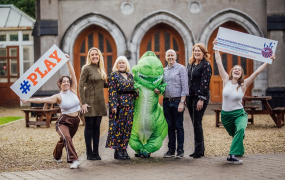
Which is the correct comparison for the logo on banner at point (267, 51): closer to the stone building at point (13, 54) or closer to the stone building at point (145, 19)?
the stone building at point (145, 19)

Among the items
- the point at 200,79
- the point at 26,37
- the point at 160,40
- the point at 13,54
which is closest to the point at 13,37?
the point at 26,37

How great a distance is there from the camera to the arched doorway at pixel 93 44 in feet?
56.6

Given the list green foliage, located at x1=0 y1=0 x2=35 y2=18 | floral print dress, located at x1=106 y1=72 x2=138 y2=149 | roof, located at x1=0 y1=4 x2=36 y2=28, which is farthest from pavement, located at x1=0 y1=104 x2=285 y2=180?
green foliage, located at x1=0 y1=0 x2=35 y2=18

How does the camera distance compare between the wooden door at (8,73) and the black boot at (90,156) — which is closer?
the black boot at (90,156)

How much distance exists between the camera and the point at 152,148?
729 centimetres

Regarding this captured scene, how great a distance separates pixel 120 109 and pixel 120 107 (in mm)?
32

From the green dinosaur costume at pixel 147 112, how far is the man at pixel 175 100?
0.44 feet

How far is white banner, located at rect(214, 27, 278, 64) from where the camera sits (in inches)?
299

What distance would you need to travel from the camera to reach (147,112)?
7348mm

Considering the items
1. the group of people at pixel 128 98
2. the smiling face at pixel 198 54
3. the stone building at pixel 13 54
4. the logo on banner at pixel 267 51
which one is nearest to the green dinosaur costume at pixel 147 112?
the group of people at pixel 128 98

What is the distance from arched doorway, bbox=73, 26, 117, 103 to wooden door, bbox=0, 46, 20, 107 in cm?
475

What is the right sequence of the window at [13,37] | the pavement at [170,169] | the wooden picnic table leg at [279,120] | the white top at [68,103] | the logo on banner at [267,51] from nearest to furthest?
the pavement at [170,169] → the white top at [68,103] → the logo on banner at [267,51] → the wooden picnic table leg at [279,120] → the window at [13,37]

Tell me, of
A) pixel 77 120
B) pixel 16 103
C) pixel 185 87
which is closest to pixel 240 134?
pixel 185 87

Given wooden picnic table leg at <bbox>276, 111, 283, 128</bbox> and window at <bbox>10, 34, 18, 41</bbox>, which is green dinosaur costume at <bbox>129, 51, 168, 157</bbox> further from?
window at <bbox>10, 34, 18, 41</bbox>
